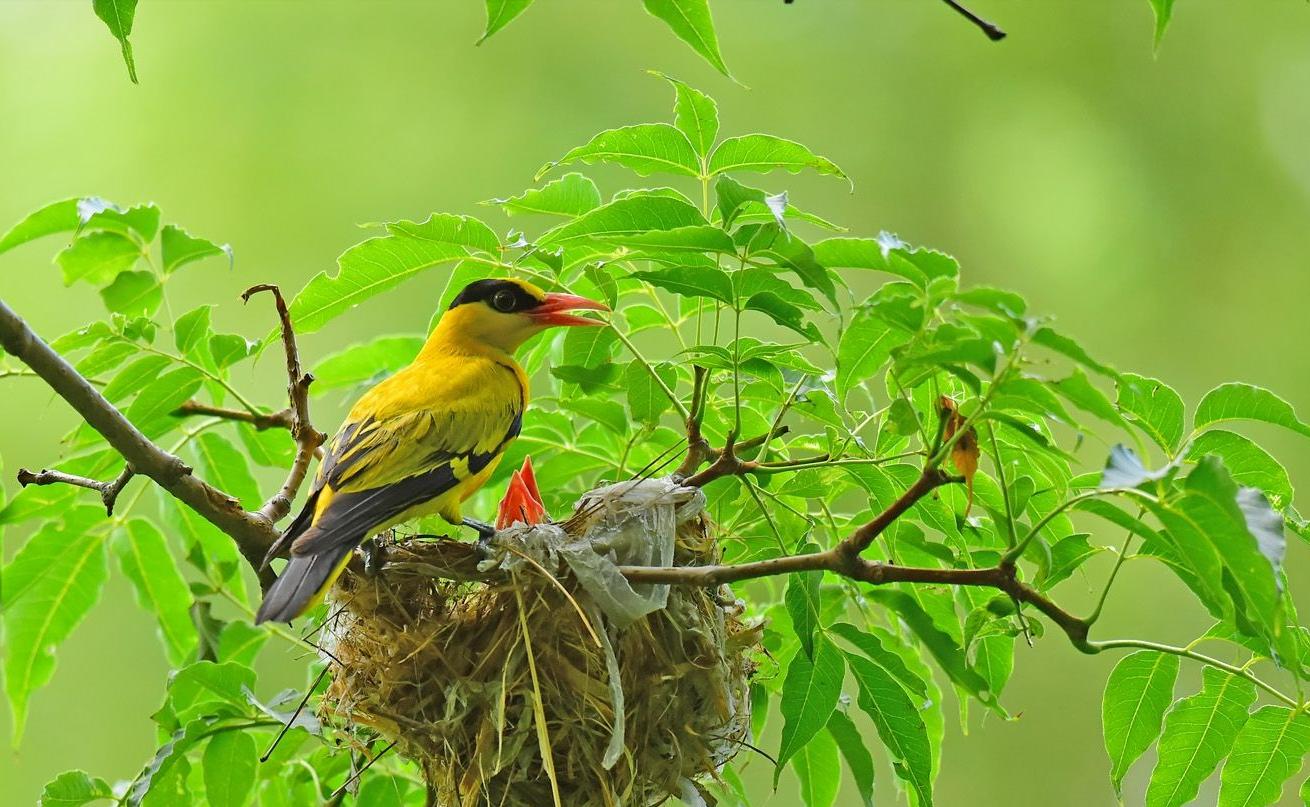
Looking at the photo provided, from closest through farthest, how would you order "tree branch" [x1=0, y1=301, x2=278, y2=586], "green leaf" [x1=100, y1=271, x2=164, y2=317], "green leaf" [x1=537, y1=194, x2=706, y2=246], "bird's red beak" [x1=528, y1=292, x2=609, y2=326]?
"tree branch" [x1=0, y1=301, x2=278, y2=586] → "green leaf" [x1=537, y1=194, x2=706, y2=246] → "green leaf" [x1=100, y1=271, x2=164, y2=317] → "bird's red beak" [x1=528, y1=292, x2=609, y2=326]

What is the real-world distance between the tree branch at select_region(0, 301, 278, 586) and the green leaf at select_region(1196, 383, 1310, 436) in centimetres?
162

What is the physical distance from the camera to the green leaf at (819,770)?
2.62 m

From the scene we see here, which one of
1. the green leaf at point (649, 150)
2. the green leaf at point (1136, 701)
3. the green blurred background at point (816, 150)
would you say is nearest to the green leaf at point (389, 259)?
the green leaf at point (649, 150)

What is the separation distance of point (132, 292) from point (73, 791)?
1.01 meters

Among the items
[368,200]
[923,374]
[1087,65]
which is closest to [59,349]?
[923,374]

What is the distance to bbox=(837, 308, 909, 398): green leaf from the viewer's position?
1.90 m

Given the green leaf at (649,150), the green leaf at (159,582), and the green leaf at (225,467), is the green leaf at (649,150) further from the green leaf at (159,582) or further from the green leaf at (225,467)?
the green leaf at (159,582)

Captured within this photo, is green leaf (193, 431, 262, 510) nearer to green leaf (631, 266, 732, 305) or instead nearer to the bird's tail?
the bird's tail

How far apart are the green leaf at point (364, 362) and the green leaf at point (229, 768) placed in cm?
92

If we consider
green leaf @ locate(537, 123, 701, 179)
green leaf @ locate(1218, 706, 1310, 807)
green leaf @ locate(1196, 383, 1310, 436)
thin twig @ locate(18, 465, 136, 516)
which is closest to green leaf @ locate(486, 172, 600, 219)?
green leaf @ locate(537, 123, 701, 179)

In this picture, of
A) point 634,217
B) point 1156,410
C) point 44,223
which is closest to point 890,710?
point 1156,410

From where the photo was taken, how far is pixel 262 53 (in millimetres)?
8625

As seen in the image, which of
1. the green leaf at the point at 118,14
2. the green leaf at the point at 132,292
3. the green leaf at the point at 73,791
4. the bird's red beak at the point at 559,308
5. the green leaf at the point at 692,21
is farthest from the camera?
the bird's red beak at the point at 559,308

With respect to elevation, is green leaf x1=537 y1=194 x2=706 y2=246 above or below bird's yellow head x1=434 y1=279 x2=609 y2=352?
above
